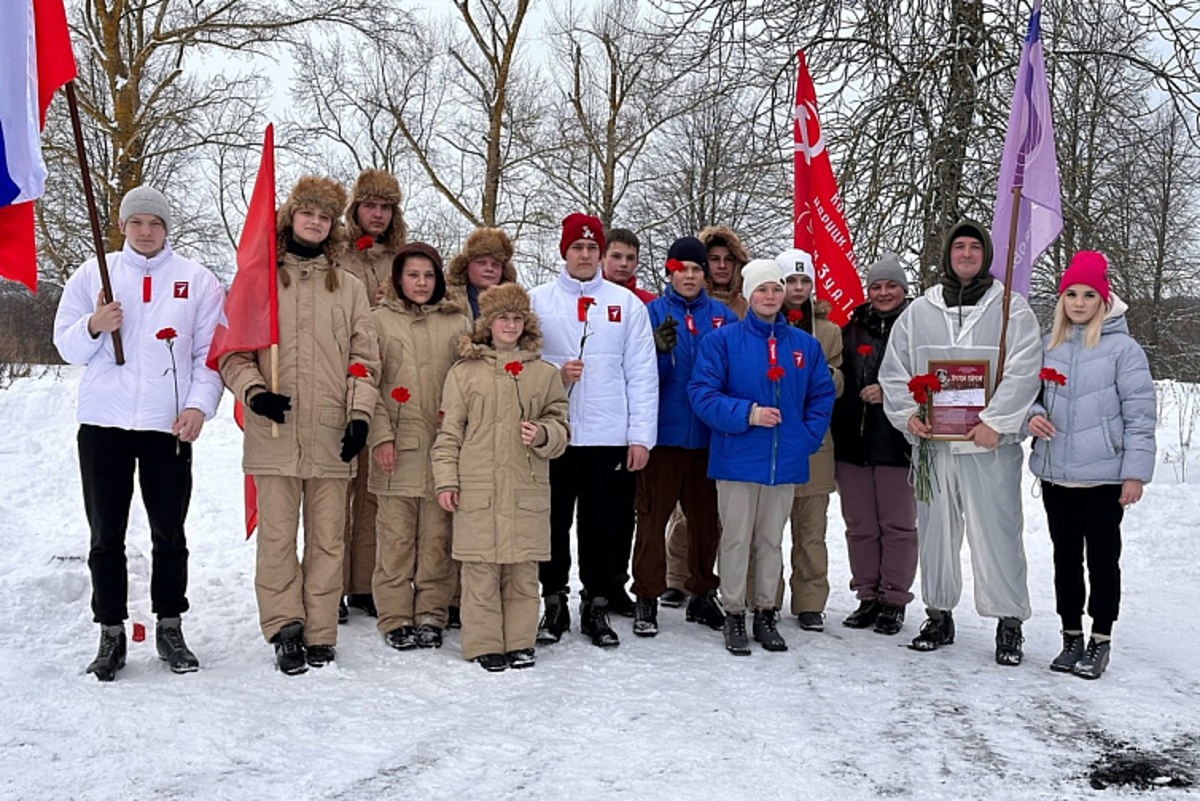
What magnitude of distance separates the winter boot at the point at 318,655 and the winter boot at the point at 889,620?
312 centimetres

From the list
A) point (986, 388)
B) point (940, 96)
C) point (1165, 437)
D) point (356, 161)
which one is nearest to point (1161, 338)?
point (1165, 437)

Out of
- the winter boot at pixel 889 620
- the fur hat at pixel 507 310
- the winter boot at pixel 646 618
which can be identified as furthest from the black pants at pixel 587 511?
the winter boot at pixel 889 620

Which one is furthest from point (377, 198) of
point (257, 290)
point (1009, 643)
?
point (1009, 643)

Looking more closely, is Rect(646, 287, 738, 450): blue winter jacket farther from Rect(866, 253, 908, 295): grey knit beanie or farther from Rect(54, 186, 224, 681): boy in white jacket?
Rect(54, 186, 224, 681): boy in white jacket

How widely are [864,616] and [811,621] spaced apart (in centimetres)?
37

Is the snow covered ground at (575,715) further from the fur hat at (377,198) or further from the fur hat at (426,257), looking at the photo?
the fur hat at (377,198)

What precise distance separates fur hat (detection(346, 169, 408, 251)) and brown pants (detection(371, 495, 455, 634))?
1659 millimetres

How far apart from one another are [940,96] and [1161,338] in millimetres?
10794

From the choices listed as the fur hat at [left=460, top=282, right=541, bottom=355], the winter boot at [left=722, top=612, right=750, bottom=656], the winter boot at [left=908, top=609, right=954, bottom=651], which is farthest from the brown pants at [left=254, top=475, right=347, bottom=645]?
the winter boot at [left=908, top=609, right=954, bottom=651]

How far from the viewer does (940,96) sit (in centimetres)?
807

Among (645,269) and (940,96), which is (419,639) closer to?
(940,96)

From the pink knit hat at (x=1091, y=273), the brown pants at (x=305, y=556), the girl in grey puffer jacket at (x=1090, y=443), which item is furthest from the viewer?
the pink knit hat at (x=1091, y=273)

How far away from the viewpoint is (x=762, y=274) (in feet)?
17.8

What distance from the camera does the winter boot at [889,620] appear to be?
19.1 ft
